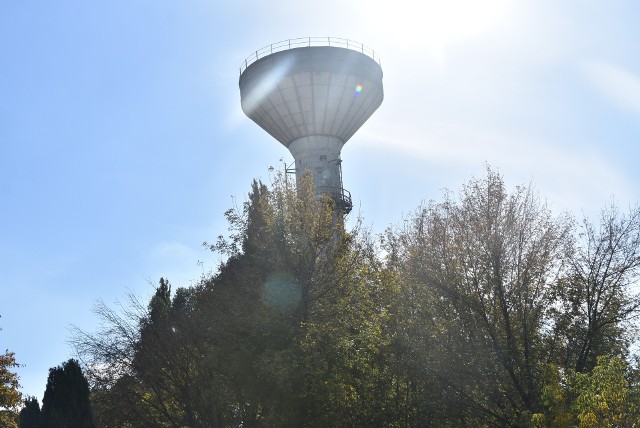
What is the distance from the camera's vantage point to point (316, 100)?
44094 millimetres

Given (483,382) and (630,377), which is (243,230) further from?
(630,377)

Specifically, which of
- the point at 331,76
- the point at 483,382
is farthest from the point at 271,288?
the point at 331,76

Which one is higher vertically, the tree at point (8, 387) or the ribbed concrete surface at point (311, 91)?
the ribbed concrete surface at point (311, 91)

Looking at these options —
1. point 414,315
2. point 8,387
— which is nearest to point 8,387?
point 8,387

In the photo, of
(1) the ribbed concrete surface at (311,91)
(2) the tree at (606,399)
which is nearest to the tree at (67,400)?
(2) the tree at (606,399)

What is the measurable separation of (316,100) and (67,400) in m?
25.8

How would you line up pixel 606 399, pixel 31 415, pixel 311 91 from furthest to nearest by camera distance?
1. pixel 311 91
2. pixel 31 415
3. pixel 606 399

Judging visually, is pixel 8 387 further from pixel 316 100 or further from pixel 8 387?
pixel 316 100

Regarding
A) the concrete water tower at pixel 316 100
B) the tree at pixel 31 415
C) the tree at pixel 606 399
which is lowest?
the tree at pixel 606 399

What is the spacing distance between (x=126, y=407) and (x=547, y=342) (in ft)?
52.2

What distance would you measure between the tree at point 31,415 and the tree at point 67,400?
143 centimetres

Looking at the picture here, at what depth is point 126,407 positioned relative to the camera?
27031 millimetres

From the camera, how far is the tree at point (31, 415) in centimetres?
2578

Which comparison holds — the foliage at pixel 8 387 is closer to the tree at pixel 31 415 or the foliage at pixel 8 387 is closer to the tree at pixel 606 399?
the tree at pixel 31 415
